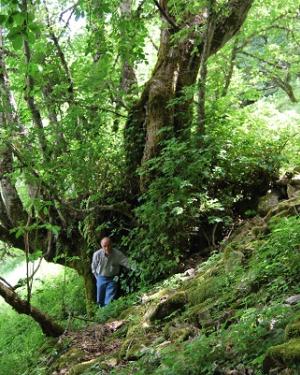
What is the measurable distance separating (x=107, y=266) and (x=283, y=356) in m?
6.42

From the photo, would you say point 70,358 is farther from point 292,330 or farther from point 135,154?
point 135,154

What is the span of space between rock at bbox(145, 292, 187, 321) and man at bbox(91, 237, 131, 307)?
129 inches

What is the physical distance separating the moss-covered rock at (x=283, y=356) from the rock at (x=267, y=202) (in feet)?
16.0

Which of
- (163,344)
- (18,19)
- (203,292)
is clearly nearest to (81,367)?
(163,344)

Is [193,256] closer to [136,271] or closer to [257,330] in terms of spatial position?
[136,271]

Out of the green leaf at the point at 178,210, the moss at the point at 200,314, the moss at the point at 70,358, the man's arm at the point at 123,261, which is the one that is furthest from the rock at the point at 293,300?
the man's arm at the point at 123,261

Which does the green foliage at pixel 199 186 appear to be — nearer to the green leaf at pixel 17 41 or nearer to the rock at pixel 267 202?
the rock at pixel 267 202

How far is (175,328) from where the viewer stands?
4.68 metres

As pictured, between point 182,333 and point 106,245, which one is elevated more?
point 106,245

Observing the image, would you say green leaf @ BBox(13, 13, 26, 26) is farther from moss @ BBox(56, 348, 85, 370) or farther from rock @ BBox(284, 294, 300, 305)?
moss @ BBox(56, 348, 85, 370)

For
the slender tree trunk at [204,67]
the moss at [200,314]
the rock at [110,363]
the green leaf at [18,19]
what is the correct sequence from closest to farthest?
1. the green leaf at [18,19]
2. the moss at [200,314]
3. the rock at [110,363]
4. the slender tree trunk at [204,67]

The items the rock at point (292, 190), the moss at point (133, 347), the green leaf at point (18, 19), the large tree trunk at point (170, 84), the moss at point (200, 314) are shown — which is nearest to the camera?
the green leaf at point (18, 19)

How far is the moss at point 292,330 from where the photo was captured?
2.89 m

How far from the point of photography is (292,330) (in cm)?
293
